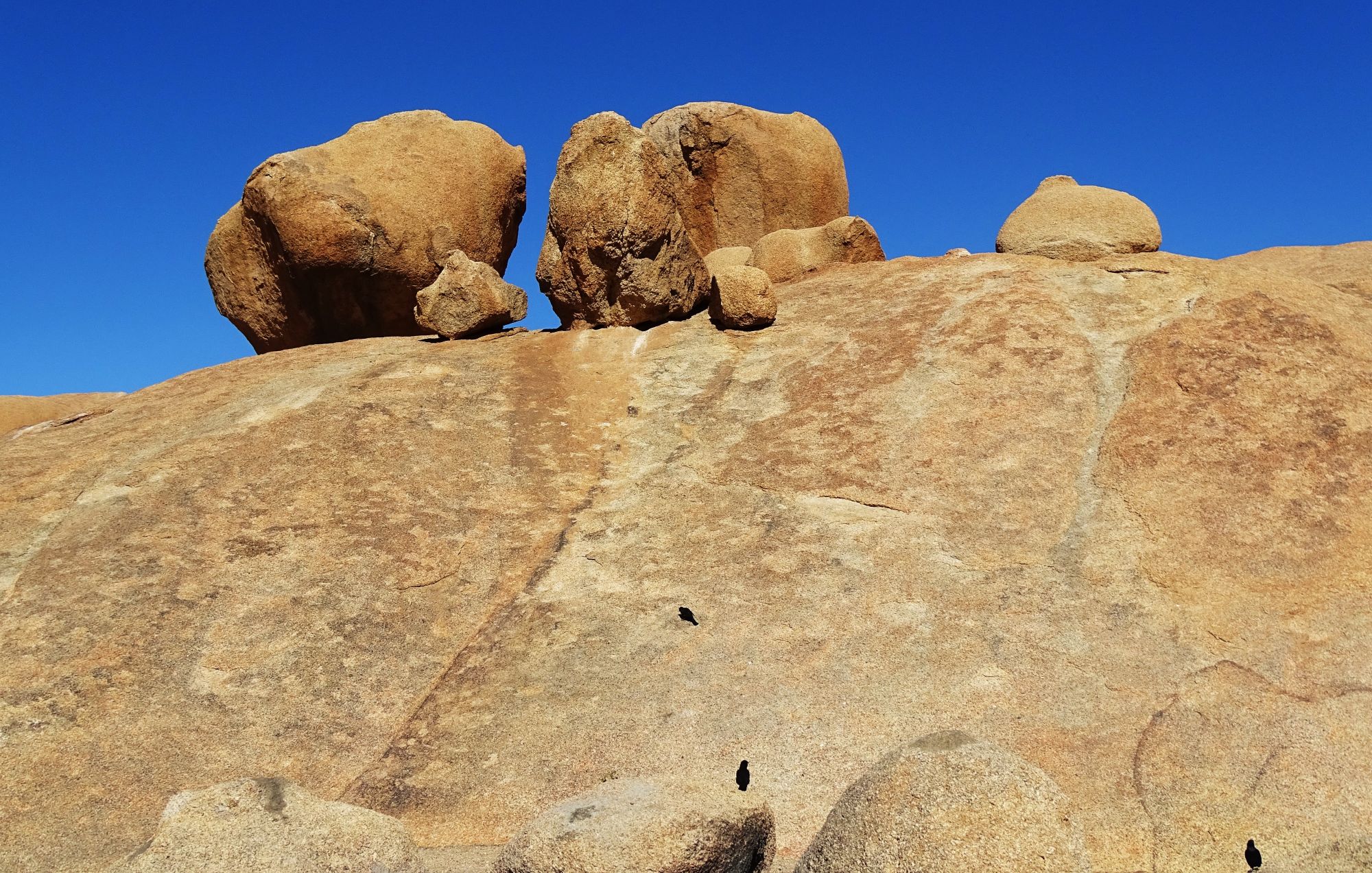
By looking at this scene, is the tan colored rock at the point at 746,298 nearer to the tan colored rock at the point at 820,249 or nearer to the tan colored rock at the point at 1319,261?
the tan colored rock at the point at 820,249

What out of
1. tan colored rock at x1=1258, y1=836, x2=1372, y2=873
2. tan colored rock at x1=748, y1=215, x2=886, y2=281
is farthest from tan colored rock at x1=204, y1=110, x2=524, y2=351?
tan colored rock at x1=1258, y1=836, x2=1372, y2=873

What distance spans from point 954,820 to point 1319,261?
10752 millimetres

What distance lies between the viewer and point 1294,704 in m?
5.30

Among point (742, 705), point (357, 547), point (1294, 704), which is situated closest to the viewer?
point (1294, 704)

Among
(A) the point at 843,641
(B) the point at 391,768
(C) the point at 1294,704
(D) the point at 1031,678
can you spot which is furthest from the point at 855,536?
(B) the point at 391,768

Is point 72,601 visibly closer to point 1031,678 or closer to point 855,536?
point 855,536

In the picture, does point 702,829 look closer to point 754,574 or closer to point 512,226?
point 754,574

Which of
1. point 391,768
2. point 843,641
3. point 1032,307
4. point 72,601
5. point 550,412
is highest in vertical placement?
point 1032,307

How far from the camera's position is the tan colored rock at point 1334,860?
14.9ft

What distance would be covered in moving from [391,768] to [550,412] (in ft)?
11.2

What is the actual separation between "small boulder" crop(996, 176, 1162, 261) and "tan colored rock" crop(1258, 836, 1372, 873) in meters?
5.96

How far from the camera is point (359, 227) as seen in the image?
437 inches

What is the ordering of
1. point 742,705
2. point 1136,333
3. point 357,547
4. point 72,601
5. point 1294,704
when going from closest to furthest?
point 1294,704
point 742,705
point 72,601
point 357,547
point 1136,333

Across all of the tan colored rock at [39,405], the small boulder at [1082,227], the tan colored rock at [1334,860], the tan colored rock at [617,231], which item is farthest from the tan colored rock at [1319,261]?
the tan colored rock at [39,405]
